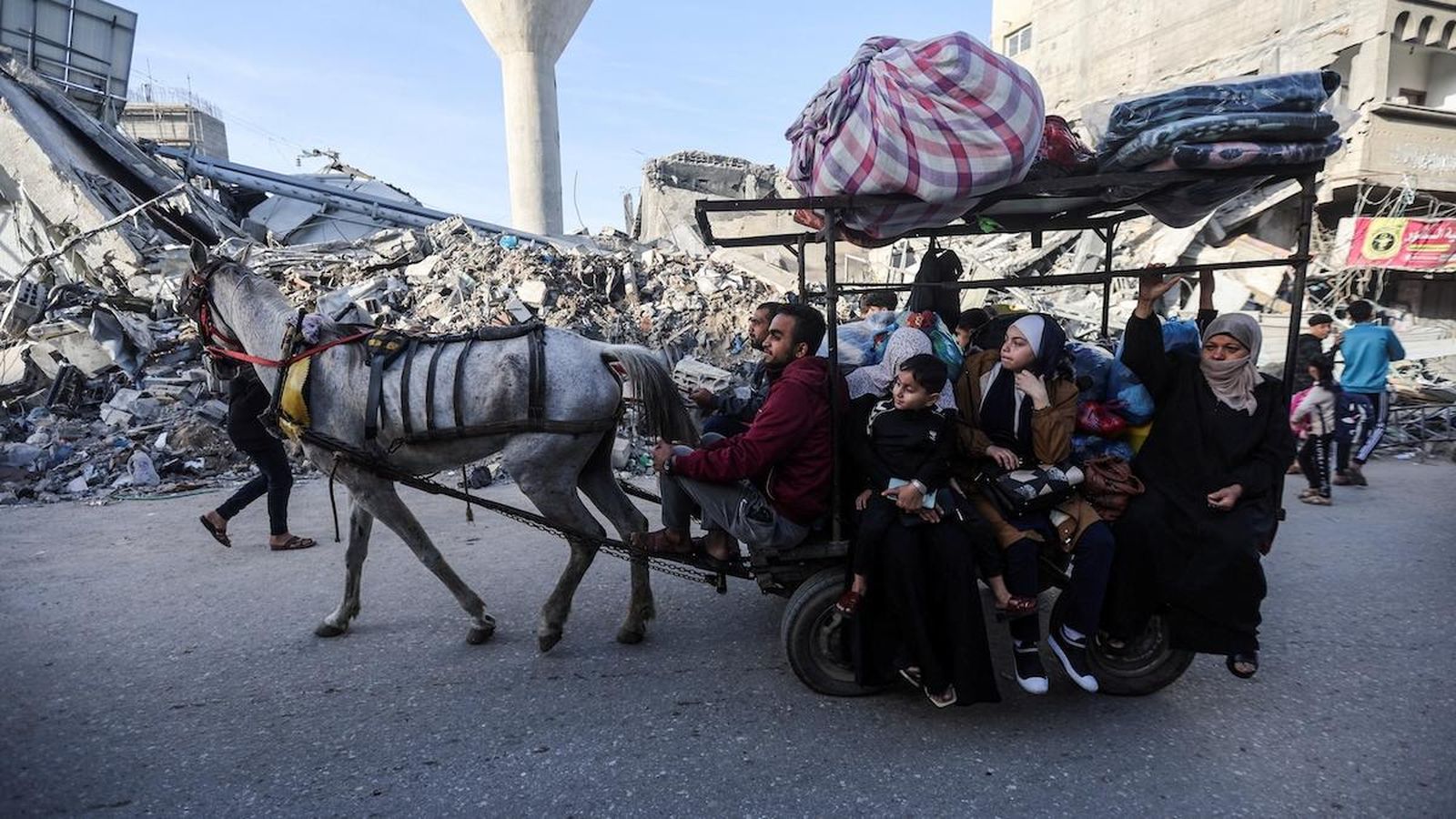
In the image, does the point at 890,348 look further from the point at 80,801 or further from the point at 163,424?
the point at 163,424

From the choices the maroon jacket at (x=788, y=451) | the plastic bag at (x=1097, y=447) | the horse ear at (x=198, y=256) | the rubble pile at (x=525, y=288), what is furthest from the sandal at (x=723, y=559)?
the rubble pile at (x=525, y=288)

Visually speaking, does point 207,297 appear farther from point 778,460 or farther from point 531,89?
point 531,89

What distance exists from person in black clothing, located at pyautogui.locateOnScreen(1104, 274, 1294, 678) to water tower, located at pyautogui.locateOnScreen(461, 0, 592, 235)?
21927 mm

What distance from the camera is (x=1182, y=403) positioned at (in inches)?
113

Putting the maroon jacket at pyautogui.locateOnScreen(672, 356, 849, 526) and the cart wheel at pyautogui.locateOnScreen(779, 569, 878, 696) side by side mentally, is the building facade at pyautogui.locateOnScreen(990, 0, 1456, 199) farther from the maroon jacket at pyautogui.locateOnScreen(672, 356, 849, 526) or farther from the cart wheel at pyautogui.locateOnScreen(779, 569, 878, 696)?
the cart wheel at pyautogui.locateOnScreen(779, 569, 878, 696)

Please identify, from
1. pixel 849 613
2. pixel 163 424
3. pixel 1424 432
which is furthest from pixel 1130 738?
pixel 163 424

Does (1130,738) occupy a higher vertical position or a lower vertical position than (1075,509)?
lower

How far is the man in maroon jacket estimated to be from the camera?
9.49 ft

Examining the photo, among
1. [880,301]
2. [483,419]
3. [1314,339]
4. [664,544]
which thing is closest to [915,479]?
[664,544]

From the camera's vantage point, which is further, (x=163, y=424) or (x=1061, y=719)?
(x=163, y=424)

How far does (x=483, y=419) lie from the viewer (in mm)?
3363

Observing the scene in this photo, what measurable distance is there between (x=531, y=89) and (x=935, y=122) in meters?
22.3

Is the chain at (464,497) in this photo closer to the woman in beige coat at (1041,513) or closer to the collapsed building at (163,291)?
the woman in beige coat at (1041,513)

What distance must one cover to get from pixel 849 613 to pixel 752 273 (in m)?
12.8
